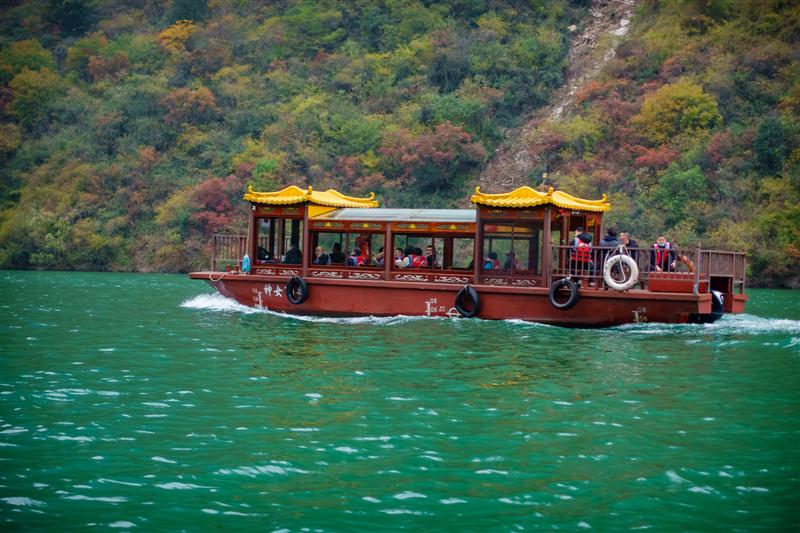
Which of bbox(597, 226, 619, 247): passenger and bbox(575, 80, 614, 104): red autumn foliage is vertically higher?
bbox(575, 80, 614, 104): red autumn foliage

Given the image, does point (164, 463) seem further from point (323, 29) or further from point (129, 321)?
point (323, 29)

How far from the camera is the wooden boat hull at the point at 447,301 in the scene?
18.8 meters

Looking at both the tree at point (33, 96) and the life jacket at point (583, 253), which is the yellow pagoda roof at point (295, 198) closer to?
the life jacket at point (583, 253)

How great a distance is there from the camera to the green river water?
7.22m

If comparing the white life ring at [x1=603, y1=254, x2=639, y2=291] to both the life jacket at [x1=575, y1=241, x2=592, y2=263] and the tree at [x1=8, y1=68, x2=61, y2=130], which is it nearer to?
the life jacket at [x1=575, y1=241, x2=592, y2=263]

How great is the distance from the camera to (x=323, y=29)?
222ft

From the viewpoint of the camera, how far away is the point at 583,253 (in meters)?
19.6

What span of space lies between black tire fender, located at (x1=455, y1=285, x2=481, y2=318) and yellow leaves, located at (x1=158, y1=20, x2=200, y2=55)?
52873 mm

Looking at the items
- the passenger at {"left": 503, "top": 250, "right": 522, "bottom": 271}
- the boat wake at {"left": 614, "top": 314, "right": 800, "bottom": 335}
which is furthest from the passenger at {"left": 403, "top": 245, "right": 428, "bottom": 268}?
the boat wake at {"left": 614, "top": 314, "right": 800, "bottom": 335}

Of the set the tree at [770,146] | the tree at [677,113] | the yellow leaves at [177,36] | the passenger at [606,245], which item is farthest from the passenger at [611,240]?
the yellow leaves at [177,36]

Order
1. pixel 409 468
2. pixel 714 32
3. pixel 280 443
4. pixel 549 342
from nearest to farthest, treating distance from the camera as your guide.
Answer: pixel 409 468 < pixel 280 443 < pixel 549 342 < pixel 714 32

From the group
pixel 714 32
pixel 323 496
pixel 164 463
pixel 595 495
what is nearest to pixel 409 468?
pixel 323 496

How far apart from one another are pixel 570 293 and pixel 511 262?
165cm

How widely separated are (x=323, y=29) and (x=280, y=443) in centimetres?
6159
